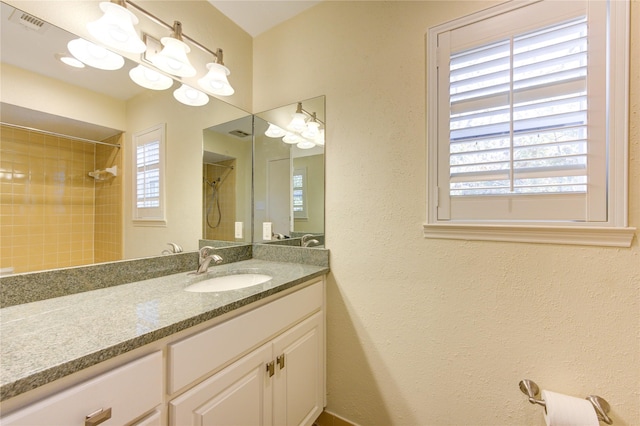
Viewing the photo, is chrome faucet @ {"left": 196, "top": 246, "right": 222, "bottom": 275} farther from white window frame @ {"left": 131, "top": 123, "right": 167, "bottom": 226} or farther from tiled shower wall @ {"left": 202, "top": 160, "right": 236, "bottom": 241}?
white window frame @ {"left": 131, "top": 123, "right": 167, "bottom": 226}

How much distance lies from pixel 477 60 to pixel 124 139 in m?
1.58

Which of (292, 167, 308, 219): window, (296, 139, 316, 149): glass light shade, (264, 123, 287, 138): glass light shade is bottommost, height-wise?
(292, 167, 308, 219): window

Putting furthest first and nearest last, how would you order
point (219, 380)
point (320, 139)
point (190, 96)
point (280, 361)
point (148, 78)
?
point (320, 139) < point (190, 96) < point (148, 78) < point (280, 361) < point (219, 380)

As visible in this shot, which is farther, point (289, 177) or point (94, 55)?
point (289, 177)

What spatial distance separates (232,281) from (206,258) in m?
0.18

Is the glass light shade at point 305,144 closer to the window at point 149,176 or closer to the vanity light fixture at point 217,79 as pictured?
the vanity light fixture at point 217,79

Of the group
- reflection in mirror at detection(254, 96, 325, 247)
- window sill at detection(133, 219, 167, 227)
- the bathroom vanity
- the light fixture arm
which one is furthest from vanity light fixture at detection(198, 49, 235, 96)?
the bathroom vanity

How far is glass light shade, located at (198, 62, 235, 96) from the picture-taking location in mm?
1463

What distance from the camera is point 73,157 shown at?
1.03 metres

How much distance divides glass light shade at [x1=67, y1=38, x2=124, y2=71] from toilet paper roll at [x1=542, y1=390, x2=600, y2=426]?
2.14 meters

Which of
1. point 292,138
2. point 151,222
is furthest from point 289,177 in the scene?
point 151,222

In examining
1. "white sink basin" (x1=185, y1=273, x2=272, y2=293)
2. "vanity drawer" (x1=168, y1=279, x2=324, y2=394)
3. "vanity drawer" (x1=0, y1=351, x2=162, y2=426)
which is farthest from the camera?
"white sink basin" (x1=185, y1=273, x2=272, y2=293)

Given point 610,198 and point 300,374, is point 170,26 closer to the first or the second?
point 300,374

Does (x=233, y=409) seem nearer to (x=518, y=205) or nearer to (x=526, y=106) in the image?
(x=518, y=205)
